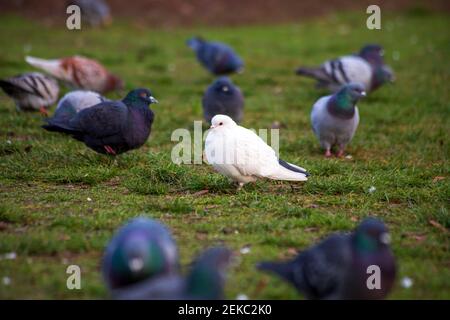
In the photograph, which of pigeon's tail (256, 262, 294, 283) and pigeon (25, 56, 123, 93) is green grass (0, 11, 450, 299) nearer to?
pigeon's tail (256, 262, 294, 283)

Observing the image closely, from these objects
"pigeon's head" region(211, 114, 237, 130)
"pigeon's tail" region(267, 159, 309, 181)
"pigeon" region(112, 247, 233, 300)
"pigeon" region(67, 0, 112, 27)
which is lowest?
"pigeon" region(112, 247, 233, 300)

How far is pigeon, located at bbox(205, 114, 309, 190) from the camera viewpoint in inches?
209

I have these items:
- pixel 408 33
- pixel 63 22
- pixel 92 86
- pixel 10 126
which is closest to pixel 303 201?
pixel 10 126

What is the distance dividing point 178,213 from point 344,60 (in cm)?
482

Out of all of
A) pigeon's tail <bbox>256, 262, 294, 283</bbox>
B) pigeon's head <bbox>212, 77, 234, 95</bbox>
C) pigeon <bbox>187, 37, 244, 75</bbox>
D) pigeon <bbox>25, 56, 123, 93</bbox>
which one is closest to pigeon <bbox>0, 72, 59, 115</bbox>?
pigeon <bbox>25, 56, 123, 93</bbox>

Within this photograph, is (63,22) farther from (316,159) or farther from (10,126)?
(316,159)

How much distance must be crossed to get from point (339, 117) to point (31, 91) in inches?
141

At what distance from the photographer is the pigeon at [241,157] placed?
5.32m

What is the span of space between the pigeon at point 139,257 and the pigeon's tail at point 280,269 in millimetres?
609

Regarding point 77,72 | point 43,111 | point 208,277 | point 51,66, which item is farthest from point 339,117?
point 51,66

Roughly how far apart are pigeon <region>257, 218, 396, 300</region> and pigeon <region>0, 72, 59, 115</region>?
17.1ft

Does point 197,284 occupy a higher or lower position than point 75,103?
lower

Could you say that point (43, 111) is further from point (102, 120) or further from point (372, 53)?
point (372, 53)

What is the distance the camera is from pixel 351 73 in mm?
9047
